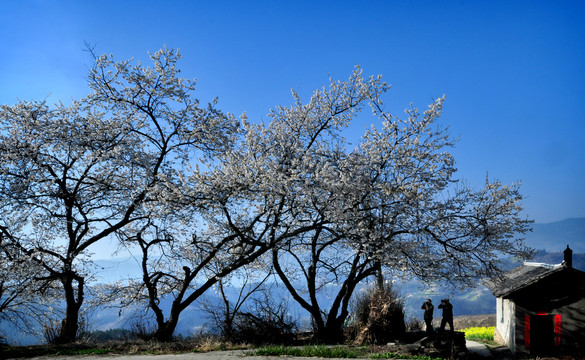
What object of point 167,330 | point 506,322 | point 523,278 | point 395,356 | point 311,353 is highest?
point 523,278

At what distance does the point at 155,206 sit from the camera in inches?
701

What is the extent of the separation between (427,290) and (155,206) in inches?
467

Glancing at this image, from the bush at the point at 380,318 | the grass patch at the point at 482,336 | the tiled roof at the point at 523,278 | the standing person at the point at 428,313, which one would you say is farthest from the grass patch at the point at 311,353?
the grass patch at the point at 482,336

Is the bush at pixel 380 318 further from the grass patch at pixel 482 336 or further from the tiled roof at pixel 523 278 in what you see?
the grass patch at pixel 482 336

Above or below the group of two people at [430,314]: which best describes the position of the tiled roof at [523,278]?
above

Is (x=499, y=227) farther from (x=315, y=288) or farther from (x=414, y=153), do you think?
(x=315, y=288)

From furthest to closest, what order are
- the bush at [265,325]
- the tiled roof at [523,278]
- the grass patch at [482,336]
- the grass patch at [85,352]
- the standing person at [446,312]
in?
the grass patch at [482,336]
the tiled roof at [523,278]
the bush at [265,325]
the standing person at [446,312]
the grass patch at [85,352]

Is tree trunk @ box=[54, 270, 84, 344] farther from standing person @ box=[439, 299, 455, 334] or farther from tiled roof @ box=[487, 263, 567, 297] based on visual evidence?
tiled roof @ box=[487, 263, 567, 297]

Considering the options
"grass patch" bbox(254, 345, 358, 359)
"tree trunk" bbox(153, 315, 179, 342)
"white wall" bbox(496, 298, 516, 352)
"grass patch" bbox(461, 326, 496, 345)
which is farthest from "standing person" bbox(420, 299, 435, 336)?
"grass patch" bbox(461, 326, 496, 345)

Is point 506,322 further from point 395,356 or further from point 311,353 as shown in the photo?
point 311,353

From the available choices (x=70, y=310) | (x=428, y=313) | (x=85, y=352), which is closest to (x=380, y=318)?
Result: (x=428, y=313)

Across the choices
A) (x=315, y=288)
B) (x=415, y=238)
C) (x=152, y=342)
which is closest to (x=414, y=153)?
(x=415, y=238)

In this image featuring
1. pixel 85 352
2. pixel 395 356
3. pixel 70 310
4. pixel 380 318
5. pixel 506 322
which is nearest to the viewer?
pixel 395 356

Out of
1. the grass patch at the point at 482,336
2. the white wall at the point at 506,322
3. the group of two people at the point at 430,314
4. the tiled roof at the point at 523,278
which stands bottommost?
the grass patch at the point at 482,336
